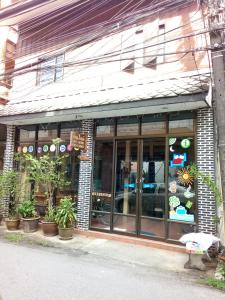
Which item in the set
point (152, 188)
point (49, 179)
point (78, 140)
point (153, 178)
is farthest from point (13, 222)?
point (153, 178)

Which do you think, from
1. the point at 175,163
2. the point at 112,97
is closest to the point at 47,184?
the point at 112,97

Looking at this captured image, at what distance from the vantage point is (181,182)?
24.3 ft

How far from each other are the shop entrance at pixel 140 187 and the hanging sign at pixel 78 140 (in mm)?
1078

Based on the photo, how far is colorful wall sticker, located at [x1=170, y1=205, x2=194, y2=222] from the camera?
7195mm

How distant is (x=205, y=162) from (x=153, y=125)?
6.09 feet

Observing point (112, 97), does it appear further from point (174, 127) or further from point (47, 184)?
point (47, 184)

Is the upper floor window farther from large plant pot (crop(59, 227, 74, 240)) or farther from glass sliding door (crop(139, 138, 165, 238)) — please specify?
large plant pot (crop(59, 227, 74, 240))

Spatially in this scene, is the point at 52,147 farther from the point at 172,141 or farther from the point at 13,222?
the point at 172,141

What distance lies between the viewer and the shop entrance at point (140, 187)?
7.73 metres

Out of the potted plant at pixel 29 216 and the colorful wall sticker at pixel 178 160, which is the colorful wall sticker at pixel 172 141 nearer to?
the colorful wall sticker at pixel 178 160

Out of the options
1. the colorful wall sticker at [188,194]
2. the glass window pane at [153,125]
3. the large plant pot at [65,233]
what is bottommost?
the large plant pot at [65,233]

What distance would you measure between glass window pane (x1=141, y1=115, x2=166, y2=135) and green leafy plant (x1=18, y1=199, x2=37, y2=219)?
14.1ft

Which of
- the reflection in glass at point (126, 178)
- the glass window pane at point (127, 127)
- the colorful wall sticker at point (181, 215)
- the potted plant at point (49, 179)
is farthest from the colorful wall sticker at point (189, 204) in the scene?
the potted plant at point (49, 179)

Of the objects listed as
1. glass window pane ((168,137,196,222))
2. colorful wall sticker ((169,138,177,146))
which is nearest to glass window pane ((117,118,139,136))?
→ colorful wall sticker ((169,138,177,146))
